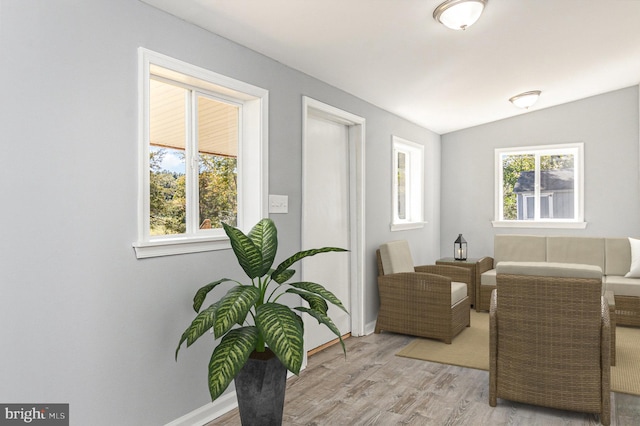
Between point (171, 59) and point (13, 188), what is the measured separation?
3.45 ft

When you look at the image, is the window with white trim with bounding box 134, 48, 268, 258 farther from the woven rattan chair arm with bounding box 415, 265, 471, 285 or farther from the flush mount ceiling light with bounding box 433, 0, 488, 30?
the woven rattan chair arm with bounding box 415, 265, 471, 285

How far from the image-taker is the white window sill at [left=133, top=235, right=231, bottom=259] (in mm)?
2285

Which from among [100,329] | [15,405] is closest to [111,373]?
[100,329]

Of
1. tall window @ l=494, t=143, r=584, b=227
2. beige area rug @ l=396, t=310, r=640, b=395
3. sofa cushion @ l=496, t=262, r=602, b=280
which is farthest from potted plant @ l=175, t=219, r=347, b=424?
tall window @ l=494, t=143, r=584, b=227

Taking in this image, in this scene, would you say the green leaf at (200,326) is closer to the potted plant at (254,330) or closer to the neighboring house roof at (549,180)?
the potted plant at (254,330)

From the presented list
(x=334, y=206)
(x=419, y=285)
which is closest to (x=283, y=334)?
(x=334, y=206)

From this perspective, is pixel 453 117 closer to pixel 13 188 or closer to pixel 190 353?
pixel 190 353

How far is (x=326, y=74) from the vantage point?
3.66 metres

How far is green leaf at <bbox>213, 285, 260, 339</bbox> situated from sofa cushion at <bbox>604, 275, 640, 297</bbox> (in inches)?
163

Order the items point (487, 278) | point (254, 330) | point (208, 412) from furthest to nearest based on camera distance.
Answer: point (487, 278)
point (208, 412)
point (254, 330)

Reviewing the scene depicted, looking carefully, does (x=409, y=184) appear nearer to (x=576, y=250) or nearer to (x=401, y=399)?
(x=576, y=250)

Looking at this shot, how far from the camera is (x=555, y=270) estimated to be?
8.36 feet

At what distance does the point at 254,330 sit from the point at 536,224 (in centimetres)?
500

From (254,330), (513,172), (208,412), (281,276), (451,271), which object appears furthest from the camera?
(513,172)
